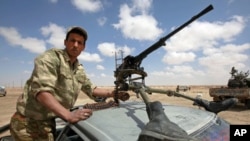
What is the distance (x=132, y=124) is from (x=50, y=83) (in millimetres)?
891

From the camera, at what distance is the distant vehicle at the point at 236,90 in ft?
52.0

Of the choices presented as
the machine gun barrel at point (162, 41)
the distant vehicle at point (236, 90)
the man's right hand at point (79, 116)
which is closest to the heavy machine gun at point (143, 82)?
the machine gun barrel at point (162, 41)

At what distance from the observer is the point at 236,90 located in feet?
52.9

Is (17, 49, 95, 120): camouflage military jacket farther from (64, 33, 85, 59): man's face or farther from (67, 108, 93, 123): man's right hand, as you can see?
(67, 108, 93, 123): man's right hand

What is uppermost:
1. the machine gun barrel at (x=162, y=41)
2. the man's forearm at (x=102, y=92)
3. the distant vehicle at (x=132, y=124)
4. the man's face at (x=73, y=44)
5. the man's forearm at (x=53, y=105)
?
the machine gun barrel at (x=162, y=41)

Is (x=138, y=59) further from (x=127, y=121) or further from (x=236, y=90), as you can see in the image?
(x=236, y=90)

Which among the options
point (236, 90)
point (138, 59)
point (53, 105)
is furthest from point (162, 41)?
point (236, 90)

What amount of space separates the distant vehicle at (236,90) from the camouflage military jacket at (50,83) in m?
14.5

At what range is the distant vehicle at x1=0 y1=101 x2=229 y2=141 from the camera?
193cm

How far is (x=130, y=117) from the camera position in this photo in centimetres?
221

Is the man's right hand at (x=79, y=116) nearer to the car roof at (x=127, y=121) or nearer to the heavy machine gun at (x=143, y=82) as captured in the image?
the car roof at (x=127, y=121)

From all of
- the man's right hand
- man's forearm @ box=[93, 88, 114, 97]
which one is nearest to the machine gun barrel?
man's forearm @ box=[93, 88, 114, 97]

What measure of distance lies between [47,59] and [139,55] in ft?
7.89

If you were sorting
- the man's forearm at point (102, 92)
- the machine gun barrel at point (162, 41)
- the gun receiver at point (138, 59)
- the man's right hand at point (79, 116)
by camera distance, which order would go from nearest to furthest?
1. the man's right hand at point (79, 116)
2. the man's forearm at point (102, 92)
3. the gun receiver at point (138, 59)
4. the machine gun barrel at point (162, 41)
